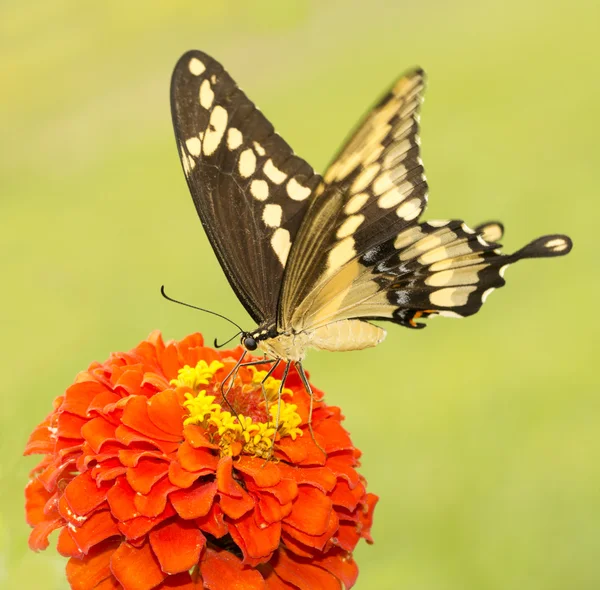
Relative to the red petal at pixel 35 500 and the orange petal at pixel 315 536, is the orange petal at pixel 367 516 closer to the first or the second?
Answer: the orange petal at pixel 315 536

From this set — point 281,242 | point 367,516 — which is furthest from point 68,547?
point 281,242

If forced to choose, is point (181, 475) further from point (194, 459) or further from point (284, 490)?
point (284, 490)

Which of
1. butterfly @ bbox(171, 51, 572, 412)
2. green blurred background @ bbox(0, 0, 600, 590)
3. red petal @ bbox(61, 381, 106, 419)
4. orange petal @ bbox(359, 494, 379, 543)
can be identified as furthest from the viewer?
green blurred background @ bbox(0, 0, 600, 590)

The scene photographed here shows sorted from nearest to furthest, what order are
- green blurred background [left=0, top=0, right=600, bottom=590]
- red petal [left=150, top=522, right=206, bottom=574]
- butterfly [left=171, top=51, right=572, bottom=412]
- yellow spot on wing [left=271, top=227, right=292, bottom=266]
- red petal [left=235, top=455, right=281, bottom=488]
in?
red petal [left=150, top=522, right=206, bottom=574]
red petal [left=235, top=455, right=281, bottom=488]
butterfly [left=171, top=51, right=572, bottom=412]
yellow spot on wing [left=271, top=227, right=292, bottom=266]
green blurred background [left=0, top=0, right=600, bottom=590]

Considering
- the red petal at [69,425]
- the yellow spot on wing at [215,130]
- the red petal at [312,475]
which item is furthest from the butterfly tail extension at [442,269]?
the red petal at [69,425]

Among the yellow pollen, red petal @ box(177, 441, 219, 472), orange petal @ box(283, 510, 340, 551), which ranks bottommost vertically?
orange petal @ box(283, 510, 340, 551)

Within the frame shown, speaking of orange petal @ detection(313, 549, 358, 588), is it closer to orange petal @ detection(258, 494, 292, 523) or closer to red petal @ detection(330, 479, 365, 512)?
red petal @ detection(330, 479, 365, 512)

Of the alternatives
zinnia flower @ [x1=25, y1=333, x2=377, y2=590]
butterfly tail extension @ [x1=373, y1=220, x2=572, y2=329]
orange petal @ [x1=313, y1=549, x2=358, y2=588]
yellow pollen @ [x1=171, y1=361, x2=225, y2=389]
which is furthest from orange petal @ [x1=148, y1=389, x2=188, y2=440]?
butterfly tail extension @ [x1=373, y1=220, x2=572, y2=329]

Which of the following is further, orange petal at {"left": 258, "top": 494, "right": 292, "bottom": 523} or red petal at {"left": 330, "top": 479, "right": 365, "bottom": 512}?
red petal at {"left": 330, "top": 479, "right": 365, "bottom": 512}
